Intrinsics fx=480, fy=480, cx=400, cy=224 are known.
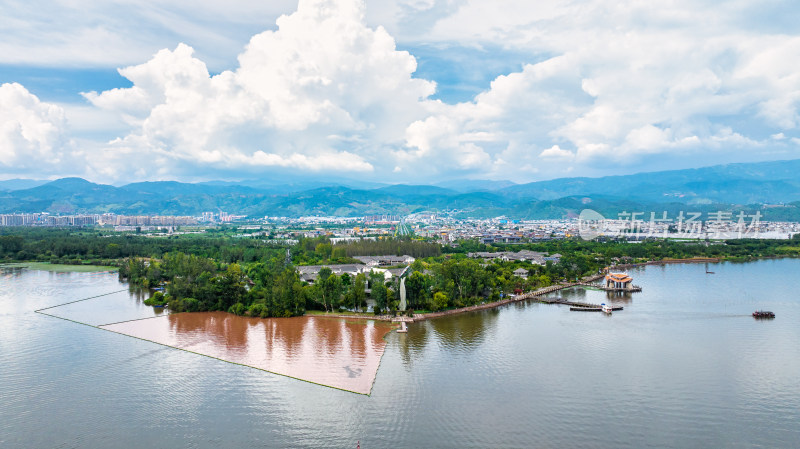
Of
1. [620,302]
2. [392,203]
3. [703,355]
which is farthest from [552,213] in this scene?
[703,355]

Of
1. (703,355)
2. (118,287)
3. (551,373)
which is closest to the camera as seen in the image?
(551,373)

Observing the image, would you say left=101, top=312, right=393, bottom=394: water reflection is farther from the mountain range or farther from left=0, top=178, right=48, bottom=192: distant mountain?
left=0, top=178, right=48, bottom=192: distant mountain

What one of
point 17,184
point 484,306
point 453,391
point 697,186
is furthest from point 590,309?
point 17,184

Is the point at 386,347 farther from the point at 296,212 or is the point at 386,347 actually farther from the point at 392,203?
the point at 392,203

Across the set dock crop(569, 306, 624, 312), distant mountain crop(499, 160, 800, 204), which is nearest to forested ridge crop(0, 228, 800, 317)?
dock crop(569, 306, 624, 312)

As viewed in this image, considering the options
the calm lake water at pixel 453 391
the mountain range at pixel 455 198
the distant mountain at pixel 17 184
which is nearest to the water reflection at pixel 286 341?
the calm lake water at pixel 453 391

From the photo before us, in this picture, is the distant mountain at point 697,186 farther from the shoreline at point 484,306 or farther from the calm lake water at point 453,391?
the calm lake water at point 453,391
